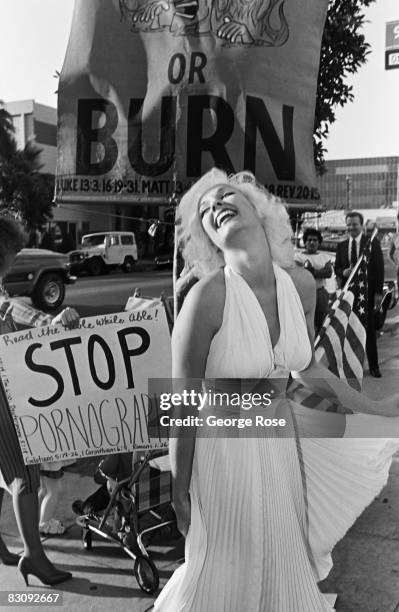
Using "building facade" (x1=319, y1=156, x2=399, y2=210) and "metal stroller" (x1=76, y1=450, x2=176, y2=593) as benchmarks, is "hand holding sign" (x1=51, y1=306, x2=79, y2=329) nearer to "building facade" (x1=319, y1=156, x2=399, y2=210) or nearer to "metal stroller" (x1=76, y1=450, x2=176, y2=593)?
"metal stroller" (x1=76, y1=450, x2=176, y2=593)

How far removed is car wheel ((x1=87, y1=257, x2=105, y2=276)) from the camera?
26656 millimetres

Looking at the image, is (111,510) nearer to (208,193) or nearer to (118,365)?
(118,365)

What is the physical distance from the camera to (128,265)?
28297 millimetres

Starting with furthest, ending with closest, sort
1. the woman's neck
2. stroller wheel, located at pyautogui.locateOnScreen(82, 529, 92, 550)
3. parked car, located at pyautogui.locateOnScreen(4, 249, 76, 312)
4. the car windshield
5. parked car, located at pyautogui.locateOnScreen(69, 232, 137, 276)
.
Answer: the car windshield → parked car, located at pyautogui.locateOnScreen(69, 232, 137, 276) → parked car, located at pyautogui.locateOnScreen(4, 249, 76, 312) → stroller wheel, located at pyautogui.locateOnScreen(82, 529, 92, 550) → the woman's neck

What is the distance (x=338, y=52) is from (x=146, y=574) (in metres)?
10.5

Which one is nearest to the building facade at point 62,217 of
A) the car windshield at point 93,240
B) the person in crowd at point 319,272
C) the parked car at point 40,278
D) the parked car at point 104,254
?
the parked car at point 104,254

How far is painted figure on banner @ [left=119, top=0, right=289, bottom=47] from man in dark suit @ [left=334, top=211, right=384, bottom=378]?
3.95m

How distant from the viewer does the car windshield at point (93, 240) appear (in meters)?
28.0

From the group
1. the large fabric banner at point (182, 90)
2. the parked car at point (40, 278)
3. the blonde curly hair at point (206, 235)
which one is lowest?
the parked car at point (40, 278)

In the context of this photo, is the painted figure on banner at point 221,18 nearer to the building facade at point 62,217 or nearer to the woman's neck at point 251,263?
the woman's neck at point 251,263

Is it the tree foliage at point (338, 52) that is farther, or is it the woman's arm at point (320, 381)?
the tree foliage at point (338, 52)

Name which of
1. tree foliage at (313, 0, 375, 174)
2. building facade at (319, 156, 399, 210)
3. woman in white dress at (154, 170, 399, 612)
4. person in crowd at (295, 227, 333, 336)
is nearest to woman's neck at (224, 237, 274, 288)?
woman in white dress at (154, 170, 399, 612)

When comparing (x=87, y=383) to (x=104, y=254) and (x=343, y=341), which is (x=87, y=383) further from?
(x=104, y=254)

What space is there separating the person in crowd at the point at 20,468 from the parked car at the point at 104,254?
2325 cm
